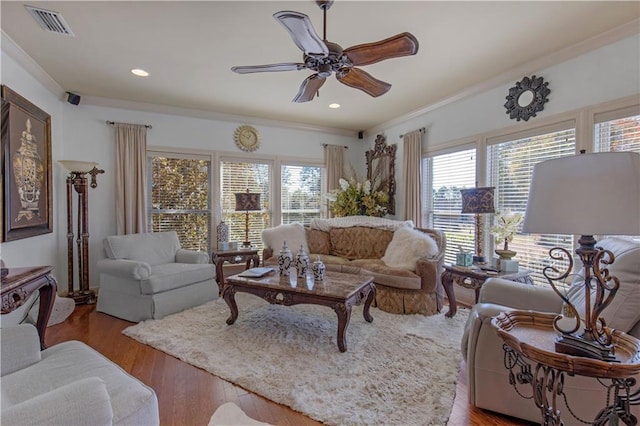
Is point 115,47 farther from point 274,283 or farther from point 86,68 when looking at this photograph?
point 274,283

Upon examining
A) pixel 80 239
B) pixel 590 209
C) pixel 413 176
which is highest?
pixel 413 176

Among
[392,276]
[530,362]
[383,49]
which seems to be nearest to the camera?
[530,362]

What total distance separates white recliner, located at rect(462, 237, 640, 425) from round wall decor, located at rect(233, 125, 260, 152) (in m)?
4.12

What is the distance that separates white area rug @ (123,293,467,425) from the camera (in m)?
1.86

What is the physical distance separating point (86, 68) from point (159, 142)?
1.39m

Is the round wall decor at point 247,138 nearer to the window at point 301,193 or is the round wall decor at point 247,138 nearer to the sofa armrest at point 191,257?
the window at point 301,193

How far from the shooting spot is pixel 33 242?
10.5ft

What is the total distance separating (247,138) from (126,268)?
2.73 meters

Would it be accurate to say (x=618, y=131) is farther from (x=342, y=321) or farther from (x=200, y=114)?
(x=200, y=114)

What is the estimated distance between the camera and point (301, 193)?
5.65 m

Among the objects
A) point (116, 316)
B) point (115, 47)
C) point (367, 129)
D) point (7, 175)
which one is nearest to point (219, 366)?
point (116, 316)

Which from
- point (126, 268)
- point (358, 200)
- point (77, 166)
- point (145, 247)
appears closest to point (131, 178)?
point (77, 166)

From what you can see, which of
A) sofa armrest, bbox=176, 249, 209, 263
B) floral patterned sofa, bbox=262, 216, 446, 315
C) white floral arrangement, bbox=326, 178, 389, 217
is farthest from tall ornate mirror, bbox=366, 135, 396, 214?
sofa armrest, bbox=176, 249, 209, 263

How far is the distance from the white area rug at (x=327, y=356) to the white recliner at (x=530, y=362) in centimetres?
28
